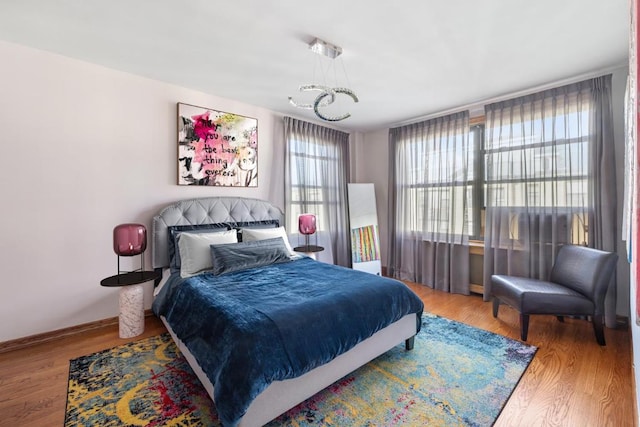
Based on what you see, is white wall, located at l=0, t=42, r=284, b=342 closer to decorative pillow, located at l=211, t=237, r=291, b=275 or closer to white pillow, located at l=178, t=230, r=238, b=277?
white pillow, located at l=178, t=230, r=238, b=277

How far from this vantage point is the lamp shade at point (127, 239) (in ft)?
7.99

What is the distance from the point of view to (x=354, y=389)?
187cm

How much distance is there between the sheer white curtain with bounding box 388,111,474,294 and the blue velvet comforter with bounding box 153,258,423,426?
1.89m

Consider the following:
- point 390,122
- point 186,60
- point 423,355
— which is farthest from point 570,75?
point 186,60

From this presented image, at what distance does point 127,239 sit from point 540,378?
11.4 feet

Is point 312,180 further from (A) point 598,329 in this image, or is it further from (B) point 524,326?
(A) point 598,329

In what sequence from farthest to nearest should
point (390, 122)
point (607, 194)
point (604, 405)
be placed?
point (390, 122) < point (607, 194) < point (604, 405)

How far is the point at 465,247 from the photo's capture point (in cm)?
382

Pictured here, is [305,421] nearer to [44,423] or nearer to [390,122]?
[44,423]

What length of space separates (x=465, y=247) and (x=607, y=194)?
1.52 meters

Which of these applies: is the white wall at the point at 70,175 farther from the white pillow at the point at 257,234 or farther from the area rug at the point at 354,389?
the white pillow at the point at 257,234

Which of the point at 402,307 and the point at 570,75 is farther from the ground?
the point at 570,75

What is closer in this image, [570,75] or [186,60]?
[186,60]

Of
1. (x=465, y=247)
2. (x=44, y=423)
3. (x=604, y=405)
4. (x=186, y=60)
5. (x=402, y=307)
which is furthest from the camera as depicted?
(x=465, y=247)
